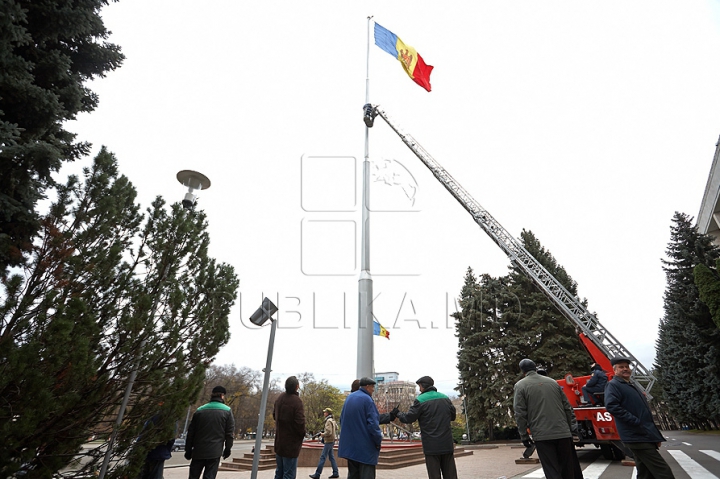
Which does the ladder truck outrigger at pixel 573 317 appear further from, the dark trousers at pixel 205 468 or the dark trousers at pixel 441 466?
the dark trousers at pixel 205 468

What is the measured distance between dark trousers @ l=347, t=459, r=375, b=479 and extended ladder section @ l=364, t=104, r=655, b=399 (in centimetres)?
928

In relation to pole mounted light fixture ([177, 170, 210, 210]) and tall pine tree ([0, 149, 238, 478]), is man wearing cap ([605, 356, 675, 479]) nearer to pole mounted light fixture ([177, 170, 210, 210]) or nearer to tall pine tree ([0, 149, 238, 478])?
tall pine tree ([0, 149, 238, 478])

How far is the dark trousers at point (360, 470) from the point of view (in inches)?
178

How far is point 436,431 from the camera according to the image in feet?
16.4

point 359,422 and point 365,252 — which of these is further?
point 365,252

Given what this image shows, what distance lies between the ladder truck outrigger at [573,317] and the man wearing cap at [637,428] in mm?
3301

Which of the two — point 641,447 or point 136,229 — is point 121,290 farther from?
point 641,447

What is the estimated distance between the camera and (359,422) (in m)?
4.68

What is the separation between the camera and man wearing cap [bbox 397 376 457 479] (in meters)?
4.95

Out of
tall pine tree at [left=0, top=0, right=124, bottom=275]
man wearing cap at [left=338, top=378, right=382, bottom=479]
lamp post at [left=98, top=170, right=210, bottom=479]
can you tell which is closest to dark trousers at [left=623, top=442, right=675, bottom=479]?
man wearing cap at [left=338, top=378, right=382, bottom=479]

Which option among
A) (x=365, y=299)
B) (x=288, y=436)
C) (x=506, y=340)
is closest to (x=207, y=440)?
(x=288, y=436)

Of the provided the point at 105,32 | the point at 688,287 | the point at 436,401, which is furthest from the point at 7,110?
the point at 688,287

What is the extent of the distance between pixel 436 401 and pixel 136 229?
4.35 metres

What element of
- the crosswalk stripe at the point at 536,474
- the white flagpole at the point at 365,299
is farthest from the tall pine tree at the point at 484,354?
the white flagpole at the point at 365,299
